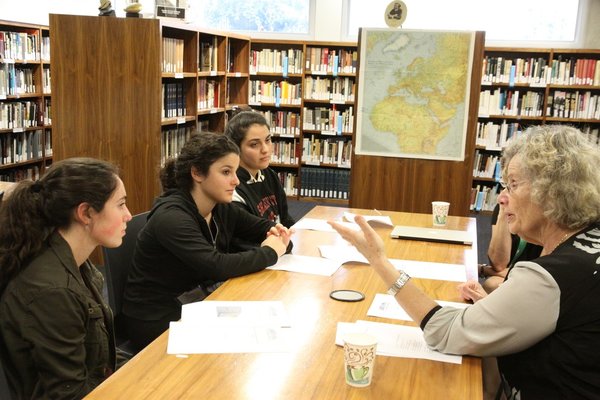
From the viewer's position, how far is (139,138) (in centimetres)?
445

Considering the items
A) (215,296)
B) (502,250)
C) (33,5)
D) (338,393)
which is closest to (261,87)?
(33,5)

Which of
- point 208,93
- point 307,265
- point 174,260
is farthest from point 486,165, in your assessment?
point 174,260

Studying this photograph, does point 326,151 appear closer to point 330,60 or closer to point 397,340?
point 330,60

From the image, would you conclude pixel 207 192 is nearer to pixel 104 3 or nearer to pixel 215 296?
pixel 215 296

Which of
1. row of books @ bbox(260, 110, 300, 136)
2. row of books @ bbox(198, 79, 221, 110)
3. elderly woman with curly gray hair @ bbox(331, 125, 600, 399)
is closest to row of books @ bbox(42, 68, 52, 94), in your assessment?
row of books @ bbox(198, 79, 221, 110)

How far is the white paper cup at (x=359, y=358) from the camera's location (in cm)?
137

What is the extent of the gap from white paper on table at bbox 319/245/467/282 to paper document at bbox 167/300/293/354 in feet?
2.06

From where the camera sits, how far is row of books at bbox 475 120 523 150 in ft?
22.9

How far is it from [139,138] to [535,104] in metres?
4.57

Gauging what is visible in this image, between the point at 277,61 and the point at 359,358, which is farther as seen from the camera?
the point at 277,61

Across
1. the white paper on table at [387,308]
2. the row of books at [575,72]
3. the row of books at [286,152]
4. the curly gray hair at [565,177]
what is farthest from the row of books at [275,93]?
the curly gray hair at [565,177]

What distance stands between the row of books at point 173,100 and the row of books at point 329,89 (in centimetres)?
236

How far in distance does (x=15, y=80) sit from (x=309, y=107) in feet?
10.8

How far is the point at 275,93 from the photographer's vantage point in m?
7.45
